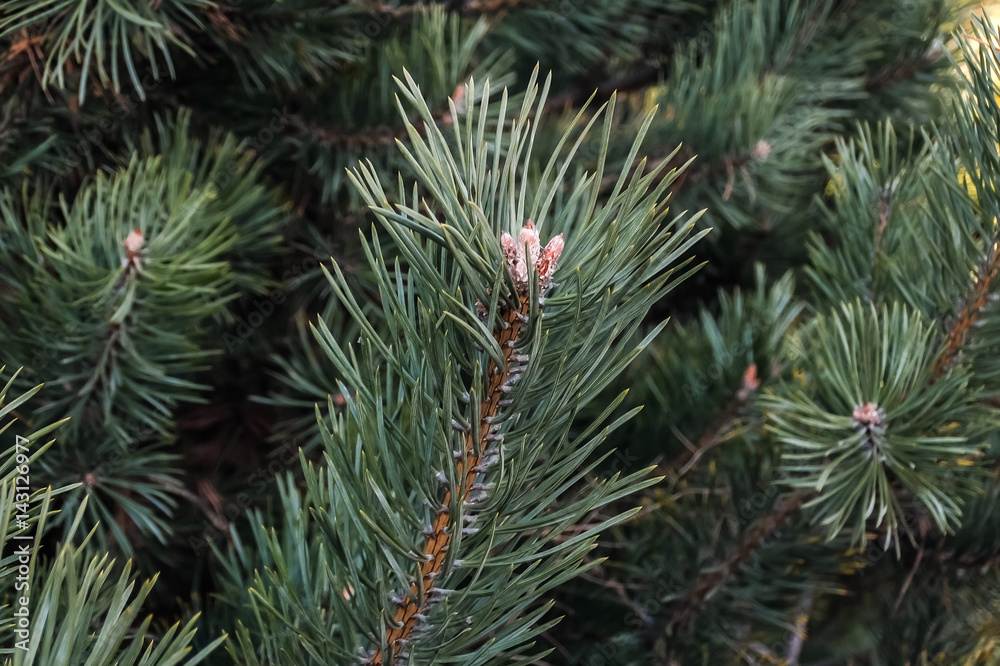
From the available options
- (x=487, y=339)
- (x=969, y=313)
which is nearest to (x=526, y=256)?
(x=487, y=339)

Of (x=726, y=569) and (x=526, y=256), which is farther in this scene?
(x=726, y=569)

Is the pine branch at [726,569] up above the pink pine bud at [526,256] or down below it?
below

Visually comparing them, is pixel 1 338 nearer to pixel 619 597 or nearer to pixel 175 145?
pixel 175 145

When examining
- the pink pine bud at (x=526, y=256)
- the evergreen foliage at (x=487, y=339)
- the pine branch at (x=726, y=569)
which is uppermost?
the pink pine bud at (x=526, y=256)

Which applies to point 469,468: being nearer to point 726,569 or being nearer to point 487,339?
point 487,339

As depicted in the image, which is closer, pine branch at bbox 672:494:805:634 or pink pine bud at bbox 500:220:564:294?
pink pine bud at bbox 500:220:564:294

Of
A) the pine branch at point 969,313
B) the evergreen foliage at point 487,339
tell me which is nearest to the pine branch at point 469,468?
the evergreen foliage at point 487,339

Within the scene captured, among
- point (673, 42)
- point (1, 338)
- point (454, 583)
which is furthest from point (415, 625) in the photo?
point (673, 42)

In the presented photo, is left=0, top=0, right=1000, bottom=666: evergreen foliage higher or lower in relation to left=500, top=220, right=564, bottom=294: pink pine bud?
lower

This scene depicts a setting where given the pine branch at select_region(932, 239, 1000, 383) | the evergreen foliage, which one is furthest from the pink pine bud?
the pine branch at select_region(932, 239, 1000, 383)

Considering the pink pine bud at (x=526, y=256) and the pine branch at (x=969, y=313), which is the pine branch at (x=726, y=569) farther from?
the pink pine bud at (x=526, y=256)

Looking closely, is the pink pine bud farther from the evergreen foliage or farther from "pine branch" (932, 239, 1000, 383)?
"pine branch" (932, 239, 1000, 383)
